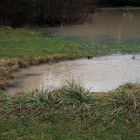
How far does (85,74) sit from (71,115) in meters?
4.00

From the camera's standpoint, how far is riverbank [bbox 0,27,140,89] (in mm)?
11359

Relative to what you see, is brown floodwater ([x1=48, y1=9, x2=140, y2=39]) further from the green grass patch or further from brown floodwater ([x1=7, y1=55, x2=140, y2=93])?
brown floodwater ([x1=7, y1=55, x2=140, y2=93])

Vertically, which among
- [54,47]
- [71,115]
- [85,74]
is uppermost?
[71,115]

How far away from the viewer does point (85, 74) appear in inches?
417

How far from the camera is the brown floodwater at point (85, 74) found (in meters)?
9.55

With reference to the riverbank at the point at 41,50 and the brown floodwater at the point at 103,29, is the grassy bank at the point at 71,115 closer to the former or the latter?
the riverbank at the point at 41,50

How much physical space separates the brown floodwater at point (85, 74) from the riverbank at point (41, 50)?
340 mm

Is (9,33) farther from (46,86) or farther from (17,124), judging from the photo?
(17,124)

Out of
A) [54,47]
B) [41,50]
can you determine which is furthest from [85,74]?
[54,47]

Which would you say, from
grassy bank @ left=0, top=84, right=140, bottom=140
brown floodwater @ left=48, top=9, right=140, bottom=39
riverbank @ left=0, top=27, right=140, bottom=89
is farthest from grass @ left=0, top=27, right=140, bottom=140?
brown floodwater @ left=48, top=9, right=140, bottom=39

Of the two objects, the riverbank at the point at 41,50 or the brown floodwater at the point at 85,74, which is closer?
the brown floodwater at the point at 85,74

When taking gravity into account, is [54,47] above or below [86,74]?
below

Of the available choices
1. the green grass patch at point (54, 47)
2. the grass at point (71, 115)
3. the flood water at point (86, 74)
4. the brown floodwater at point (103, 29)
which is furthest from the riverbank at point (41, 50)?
the grass at point (71, 115)

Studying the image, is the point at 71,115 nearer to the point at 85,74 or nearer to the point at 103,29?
the point at 85,74
